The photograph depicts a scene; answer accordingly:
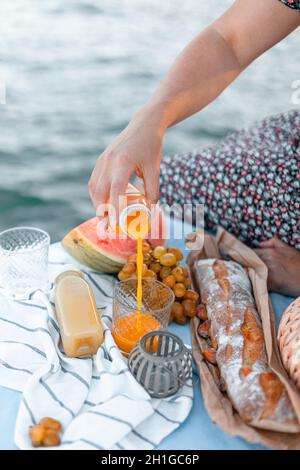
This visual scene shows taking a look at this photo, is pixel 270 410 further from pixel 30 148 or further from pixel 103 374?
pixel 30 148

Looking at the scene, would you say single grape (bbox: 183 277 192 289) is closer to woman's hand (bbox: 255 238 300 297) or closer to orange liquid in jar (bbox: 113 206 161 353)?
orange liquid in jar (bbox: 113 206 161 353)

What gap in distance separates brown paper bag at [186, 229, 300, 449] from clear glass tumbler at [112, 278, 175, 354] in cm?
13

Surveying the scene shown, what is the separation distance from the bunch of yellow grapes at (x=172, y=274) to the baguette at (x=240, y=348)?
5cm

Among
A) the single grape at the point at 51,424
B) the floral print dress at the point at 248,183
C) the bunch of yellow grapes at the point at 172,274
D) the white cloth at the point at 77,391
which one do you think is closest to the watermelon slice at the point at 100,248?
the bunch of yellow grapes at the point at 172,274

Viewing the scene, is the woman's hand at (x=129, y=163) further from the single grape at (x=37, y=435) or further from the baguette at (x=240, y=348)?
the single grape at (x=37, y=435)

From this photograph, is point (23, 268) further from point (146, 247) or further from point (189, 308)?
point (189, 308)

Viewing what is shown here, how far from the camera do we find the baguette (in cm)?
131

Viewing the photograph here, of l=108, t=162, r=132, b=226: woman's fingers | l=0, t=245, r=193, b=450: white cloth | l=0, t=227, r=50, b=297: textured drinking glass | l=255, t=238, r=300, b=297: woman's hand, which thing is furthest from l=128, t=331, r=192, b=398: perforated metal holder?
l=255, t=238, r=300, b=297: woman's hand

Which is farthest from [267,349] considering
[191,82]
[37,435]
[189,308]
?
[191,82]

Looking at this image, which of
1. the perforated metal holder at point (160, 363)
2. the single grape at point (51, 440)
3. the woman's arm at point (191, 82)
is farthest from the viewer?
the woman's arm at point (191, 82)

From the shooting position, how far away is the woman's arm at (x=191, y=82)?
5.38 ft

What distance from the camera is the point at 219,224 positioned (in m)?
2.26

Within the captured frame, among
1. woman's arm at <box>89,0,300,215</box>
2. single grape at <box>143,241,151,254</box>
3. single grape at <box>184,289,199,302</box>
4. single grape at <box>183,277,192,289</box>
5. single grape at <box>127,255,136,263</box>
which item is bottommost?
single grape at <box>184,289,199,302</box>
